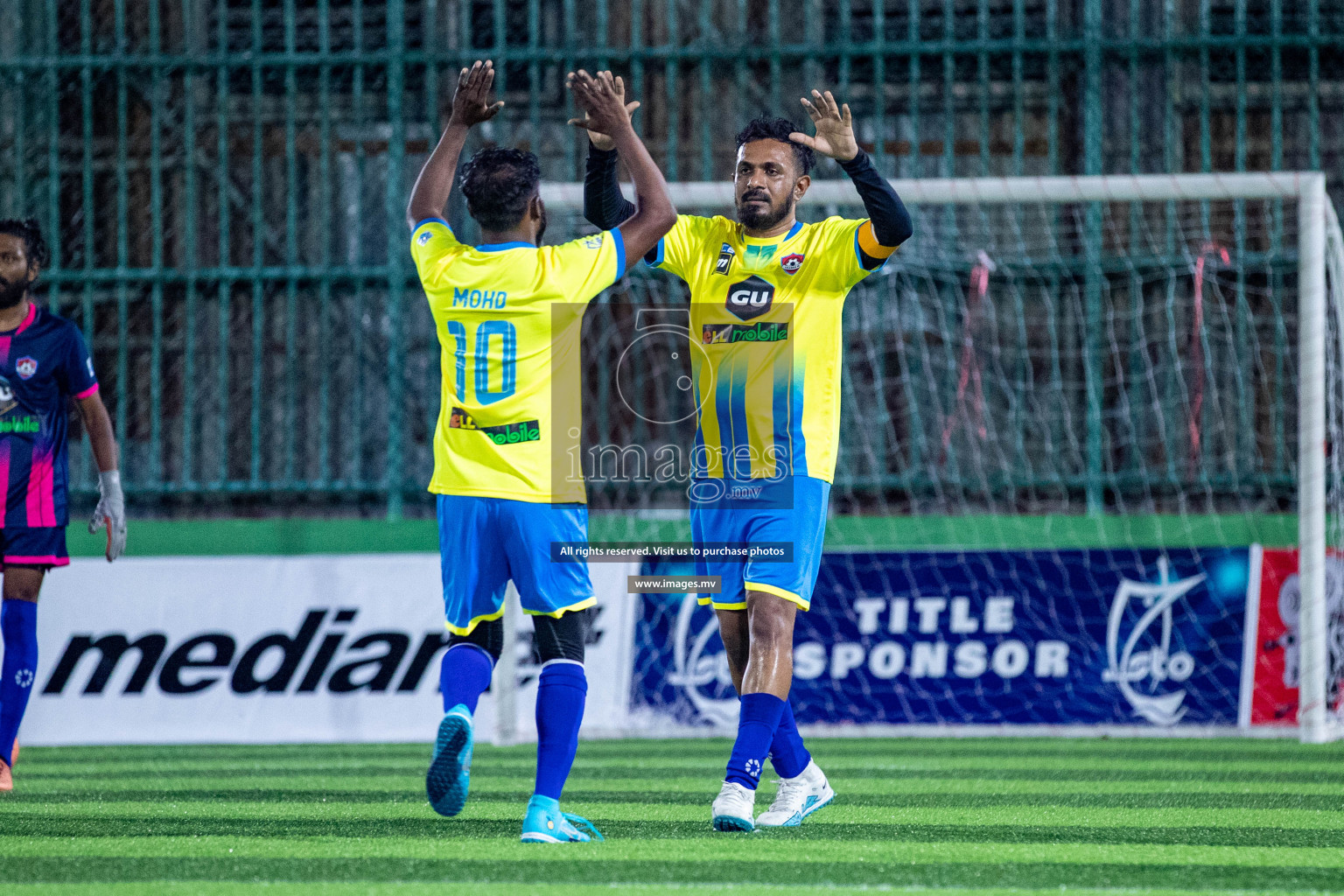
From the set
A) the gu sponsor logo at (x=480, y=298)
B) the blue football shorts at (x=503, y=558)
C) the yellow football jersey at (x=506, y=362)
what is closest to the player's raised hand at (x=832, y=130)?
the yellow football jersey at (x=506, y=362)

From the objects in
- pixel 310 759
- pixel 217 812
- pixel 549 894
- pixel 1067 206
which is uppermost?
pixel 1067 206

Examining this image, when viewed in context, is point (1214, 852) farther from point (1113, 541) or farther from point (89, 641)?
point (89, 641)

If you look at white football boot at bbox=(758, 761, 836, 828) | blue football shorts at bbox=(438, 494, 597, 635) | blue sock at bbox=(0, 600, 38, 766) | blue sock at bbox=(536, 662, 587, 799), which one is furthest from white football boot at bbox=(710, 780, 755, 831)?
blue sock at bbox=(0, 600, 38, 766)

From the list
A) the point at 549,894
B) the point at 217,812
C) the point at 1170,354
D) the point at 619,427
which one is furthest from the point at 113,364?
the point at 549,894

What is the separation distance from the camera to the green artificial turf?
133 inches

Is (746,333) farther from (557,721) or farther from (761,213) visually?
(557,721)

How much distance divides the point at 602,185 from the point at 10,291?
2382 millimetres

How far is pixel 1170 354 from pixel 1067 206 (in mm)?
1083

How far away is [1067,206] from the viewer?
9609mm

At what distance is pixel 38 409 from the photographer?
18.8 ft

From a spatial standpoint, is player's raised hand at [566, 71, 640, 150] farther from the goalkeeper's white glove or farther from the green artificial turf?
the goalkeeper's white glove

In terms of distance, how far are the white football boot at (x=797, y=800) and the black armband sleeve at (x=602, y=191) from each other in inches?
65.1

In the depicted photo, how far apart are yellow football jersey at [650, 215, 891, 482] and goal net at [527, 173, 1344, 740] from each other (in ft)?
9.43

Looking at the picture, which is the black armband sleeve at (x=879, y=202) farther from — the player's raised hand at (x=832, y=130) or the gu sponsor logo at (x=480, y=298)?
the gu sponsor logo at (x=480, y=298)
